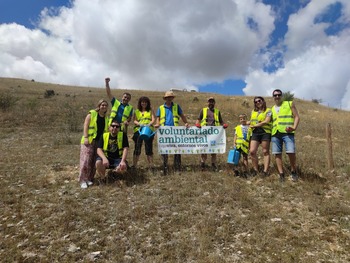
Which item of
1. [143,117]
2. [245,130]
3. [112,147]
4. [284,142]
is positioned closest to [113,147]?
[112,147]

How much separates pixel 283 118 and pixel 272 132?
1.65 ft

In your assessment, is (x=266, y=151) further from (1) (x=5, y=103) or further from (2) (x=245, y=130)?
(1) (x=5, y=103)

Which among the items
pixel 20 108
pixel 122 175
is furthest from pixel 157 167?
pixel 20 108

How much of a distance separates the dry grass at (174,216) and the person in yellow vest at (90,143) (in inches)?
13.0

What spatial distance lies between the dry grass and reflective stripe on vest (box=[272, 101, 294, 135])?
1.33 m

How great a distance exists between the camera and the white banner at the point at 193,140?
922 centimetres

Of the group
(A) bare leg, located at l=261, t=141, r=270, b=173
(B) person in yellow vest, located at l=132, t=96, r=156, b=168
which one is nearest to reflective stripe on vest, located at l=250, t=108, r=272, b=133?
(A) bare leg, located at l=261, t=141, r=270, b=173

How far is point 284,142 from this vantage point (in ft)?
26.0

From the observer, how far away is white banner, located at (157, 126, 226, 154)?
922 cm

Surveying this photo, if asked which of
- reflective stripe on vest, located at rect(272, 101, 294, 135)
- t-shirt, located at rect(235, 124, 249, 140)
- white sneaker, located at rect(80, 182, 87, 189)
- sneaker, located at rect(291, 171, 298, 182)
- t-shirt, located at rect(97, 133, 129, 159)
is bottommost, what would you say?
white sneaker, located at rect(80, 182, 87, 189)

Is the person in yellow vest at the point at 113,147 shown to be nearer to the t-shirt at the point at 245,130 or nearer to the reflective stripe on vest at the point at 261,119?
the t-shirt at the point at 245,130

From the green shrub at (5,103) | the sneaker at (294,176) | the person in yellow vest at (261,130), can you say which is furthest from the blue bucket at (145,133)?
the green shrub at (5,103)

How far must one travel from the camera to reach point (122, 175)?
8.37m

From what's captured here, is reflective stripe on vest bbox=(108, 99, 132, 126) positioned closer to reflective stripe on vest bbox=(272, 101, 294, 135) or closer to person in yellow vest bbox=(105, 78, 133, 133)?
person in yellow vest bbox=(105, 78, 133, 133)
